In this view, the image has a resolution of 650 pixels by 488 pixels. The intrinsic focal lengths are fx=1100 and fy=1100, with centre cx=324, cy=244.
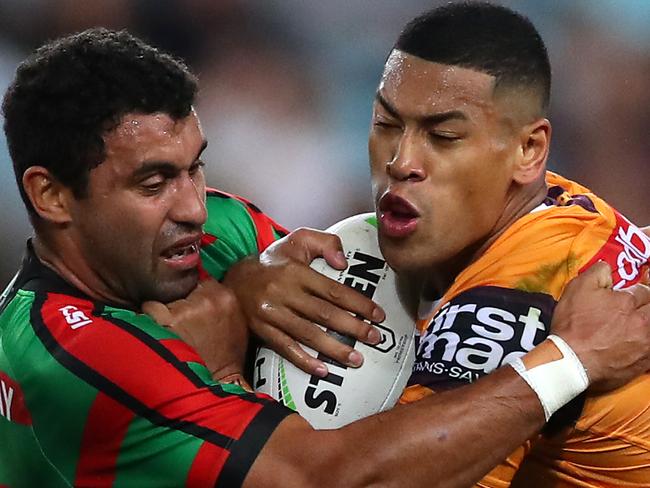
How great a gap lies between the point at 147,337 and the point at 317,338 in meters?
0.38

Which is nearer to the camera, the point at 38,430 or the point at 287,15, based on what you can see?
the point at 38,430

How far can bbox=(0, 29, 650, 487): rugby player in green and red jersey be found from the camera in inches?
83.8

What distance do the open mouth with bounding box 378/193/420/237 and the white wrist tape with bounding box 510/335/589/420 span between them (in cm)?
41

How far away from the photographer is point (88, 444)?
2.27 metres

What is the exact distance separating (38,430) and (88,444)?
0.44 ft

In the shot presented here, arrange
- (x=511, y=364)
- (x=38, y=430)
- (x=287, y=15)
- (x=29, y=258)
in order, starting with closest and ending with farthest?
(x=511, y=364), (x=38, y=430), (x=29, y=258), (x=287, y=15)

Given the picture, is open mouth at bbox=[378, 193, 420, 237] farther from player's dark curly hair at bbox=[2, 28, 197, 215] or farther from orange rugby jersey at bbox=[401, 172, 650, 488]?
player's dark curly hair at bbox=[2, 28, 197, 215]

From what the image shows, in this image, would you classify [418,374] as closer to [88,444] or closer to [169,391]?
[169,391]

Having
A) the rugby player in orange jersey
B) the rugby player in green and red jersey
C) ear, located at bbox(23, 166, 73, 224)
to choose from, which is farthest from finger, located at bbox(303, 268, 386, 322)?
ear, located at bbox(23, 166, 73, 224)

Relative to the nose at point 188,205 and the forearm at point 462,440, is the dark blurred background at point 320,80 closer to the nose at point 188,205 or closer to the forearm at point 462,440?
the nose at point 188,205

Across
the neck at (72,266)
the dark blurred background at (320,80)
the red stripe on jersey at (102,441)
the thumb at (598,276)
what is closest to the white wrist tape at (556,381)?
the thumb at (598,276)

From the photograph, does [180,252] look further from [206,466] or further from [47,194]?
[206,466]

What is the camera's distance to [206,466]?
2172 millimetres

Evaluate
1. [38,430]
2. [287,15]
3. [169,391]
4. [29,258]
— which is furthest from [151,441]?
[287,15]
